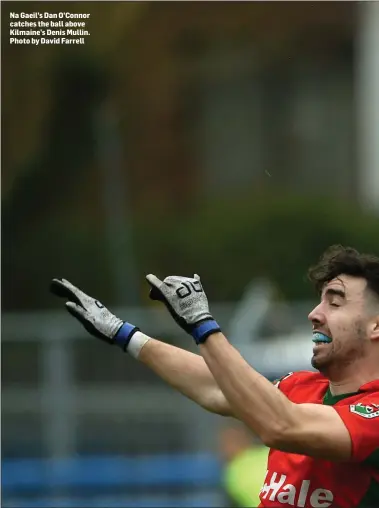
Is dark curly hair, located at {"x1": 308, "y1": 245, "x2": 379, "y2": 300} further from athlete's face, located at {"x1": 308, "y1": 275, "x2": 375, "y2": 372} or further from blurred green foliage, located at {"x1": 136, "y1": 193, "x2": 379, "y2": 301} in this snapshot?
blurred green foliage, located at {"x1": 136, "y1": 193, "x2": 379, "y2": 301}

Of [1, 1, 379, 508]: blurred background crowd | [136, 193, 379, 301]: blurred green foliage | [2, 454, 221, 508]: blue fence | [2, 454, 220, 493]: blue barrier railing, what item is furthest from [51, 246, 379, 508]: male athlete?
[136, 193, 379, 301]: blurred green foliage

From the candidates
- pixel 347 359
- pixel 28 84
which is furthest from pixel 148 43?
pixel 347 359

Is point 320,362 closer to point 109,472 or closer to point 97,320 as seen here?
point 97,320

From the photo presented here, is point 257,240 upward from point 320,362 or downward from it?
downward

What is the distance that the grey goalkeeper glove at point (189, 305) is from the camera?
379cm

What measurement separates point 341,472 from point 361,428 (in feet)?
0.79

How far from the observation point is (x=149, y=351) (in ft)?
14.9

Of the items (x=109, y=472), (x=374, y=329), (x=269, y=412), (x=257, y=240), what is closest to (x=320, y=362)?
Result: (x=374, y=329)

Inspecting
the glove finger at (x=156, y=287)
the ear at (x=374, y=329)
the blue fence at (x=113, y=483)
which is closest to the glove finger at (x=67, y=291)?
the glove finger at (x=156, y=287)

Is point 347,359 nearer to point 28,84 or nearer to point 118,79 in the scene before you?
point 28,84

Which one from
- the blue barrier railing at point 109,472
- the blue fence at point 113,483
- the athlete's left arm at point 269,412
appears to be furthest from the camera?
the blue barrier railing at point 109,472

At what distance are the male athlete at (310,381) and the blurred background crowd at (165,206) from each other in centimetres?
372

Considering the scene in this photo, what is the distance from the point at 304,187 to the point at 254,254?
12.2ft

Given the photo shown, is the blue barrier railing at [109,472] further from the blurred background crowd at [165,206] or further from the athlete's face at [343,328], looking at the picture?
the athlete's face at [343,328]
